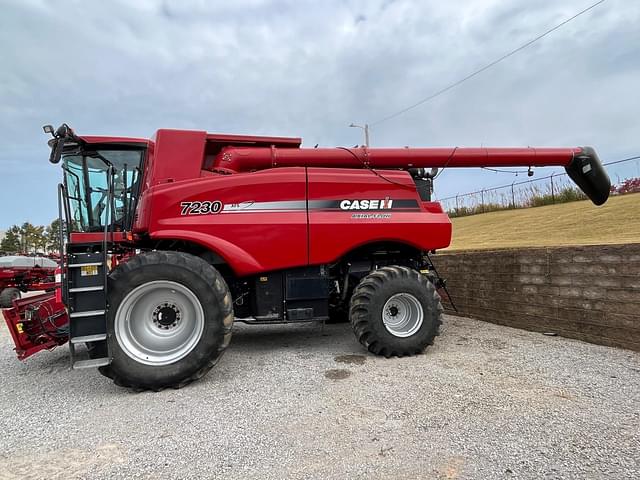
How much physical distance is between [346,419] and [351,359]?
1.64 m

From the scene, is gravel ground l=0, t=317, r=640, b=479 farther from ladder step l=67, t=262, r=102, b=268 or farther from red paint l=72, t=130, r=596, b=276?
red paint l=72, t=130, r=596, b=276

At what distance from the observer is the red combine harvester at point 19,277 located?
13367 mm

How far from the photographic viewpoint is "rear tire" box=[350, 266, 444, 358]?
15.7 ft

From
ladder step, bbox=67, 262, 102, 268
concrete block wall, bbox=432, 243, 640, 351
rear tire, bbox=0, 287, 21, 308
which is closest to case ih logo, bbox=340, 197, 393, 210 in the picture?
concrete block wall, bbox=432, 243, 640, 351

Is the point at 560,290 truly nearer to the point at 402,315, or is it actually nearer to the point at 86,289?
the point at 402,315

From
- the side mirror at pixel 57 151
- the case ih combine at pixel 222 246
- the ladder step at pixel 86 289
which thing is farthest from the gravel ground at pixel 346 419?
the side mirror at pixel 57 151

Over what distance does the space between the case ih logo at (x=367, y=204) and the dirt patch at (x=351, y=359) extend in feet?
5.89

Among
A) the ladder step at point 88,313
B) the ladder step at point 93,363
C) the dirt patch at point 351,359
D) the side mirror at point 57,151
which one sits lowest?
the dirt patch at point 351,359

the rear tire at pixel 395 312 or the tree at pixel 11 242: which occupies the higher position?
the tree at pixel 11 242

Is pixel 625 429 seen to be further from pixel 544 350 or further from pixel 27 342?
pixel 27 342

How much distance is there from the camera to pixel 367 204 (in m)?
5.17

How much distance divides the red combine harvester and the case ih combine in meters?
8.98

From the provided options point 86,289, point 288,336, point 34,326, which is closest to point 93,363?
point 86,289

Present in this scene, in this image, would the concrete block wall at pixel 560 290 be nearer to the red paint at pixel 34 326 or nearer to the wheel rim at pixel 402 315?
the wheel rim at pixel 402 315
